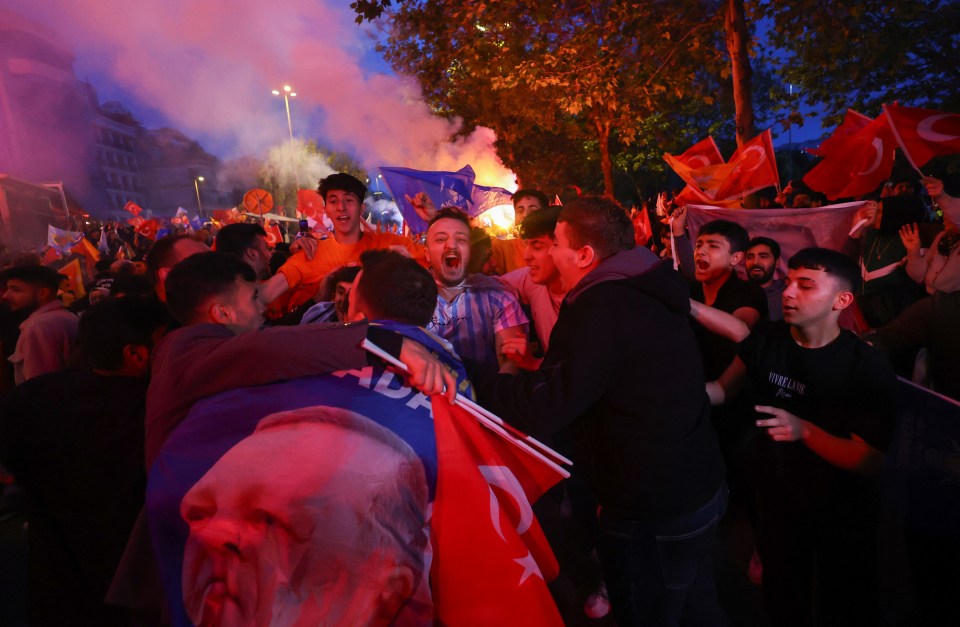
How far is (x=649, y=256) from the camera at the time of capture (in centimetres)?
246

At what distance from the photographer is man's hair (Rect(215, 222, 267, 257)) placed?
14.2 ft

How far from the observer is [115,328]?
9.14 ft

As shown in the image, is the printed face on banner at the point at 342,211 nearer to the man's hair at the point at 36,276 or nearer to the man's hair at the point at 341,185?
the man's hair at the point at 341,185

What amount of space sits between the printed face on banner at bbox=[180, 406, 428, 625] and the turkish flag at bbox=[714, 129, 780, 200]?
23.5ft

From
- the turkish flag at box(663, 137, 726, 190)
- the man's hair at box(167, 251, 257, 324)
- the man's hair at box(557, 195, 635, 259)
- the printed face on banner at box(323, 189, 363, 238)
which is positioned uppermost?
the turkish flag at box(663, 137, 726, 190)

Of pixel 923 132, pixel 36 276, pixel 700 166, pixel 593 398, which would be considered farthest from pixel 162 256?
pixel 923 132

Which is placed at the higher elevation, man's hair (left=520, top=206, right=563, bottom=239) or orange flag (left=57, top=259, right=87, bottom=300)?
man's hair (left=520, top=206, right=563, bottom=239)

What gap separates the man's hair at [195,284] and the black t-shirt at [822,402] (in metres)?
2.86

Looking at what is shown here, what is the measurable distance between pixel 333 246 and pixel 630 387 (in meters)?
3.39

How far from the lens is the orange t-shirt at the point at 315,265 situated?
181 inches

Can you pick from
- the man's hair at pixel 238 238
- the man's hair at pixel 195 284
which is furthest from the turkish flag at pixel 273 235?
the man's hair at pixel 195 284

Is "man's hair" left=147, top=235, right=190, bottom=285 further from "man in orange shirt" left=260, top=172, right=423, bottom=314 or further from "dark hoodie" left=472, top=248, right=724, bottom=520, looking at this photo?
"dark hoodie" left=472, top=248, right=724, bottom=520

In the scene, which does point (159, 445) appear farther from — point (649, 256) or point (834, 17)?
point (834, 17)

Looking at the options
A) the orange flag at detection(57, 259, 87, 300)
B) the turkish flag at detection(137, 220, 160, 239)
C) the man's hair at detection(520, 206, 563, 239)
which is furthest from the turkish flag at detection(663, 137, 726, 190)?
the turkish flag at detection(137, 220, 160, 239)
